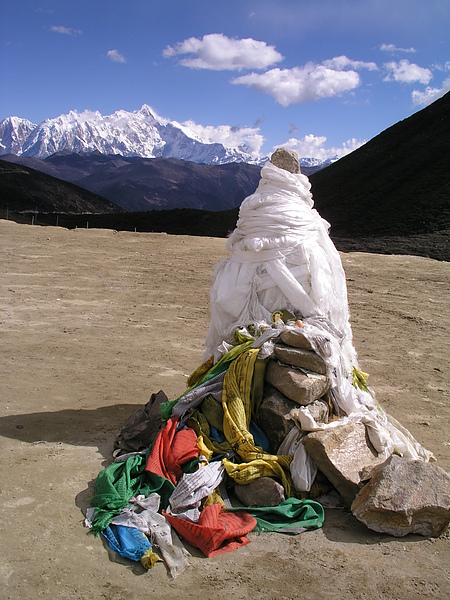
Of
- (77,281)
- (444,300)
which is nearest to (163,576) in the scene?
(77,281)

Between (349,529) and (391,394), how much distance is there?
2975 millimetres

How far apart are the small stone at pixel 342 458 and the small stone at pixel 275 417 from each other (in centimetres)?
22

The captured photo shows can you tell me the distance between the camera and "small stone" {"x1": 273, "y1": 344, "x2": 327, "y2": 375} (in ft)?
12.1

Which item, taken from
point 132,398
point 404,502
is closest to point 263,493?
point 404,502

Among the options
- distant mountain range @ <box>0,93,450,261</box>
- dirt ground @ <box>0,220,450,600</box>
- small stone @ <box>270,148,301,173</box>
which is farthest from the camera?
distant mountain range @ <box>0,93,450,261</box>

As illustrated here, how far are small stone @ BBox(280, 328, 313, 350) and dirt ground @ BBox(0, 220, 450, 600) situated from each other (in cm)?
104

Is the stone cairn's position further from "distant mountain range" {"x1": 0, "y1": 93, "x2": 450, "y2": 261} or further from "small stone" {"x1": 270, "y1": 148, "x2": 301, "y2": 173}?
"distant mountain range" {"x1": 0, "y1": 93, "x2": 450, "y2": 261}

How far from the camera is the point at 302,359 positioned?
3.68 meters

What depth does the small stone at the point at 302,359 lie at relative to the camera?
3676mm

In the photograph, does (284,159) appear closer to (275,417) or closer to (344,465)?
(275,417)

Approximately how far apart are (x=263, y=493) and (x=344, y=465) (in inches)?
20.2

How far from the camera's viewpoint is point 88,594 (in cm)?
259

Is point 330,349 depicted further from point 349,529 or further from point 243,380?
point 349,529

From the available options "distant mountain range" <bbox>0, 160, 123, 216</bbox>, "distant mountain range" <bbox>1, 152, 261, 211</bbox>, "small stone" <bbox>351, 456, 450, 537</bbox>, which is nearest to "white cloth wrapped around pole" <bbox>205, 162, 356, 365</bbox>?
"small stone" <bbox>351, 456, 450, 537</bbox>
